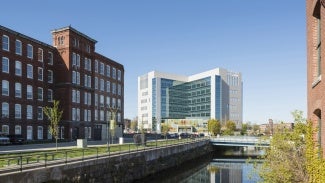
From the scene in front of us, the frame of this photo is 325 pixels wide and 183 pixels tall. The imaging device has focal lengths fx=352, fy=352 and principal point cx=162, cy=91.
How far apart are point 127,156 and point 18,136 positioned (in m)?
22.4

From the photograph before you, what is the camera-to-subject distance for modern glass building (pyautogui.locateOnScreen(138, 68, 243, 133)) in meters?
152

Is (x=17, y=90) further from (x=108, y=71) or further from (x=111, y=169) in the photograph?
(x=111, y=169)

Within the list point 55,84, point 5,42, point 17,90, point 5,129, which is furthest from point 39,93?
point 5,42

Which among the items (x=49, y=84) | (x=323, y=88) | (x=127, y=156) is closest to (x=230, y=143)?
(x=49, y=84)

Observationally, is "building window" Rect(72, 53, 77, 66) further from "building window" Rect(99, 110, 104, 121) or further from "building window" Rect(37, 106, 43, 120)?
"building window" Rect(99, 110, 104, 121)

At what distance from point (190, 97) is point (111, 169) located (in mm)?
137576

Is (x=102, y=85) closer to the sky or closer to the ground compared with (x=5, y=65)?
closer to the ground

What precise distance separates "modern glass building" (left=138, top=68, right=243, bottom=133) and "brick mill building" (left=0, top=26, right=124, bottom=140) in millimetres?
84933

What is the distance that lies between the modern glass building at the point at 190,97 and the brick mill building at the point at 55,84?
279ft

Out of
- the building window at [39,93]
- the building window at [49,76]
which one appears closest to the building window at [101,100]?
the building window at [49,76]

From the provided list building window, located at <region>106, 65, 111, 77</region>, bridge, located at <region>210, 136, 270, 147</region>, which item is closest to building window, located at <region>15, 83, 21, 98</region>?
building window, located at <region>106, 65, 111, 77</region>

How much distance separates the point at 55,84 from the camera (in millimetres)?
57844

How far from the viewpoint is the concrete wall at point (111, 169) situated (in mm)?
19953

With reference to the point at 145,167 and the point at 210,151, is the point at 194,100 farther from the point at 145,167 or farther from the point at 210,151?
the point at 145,167
